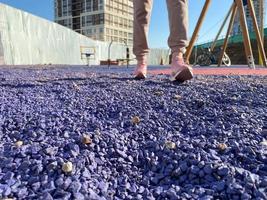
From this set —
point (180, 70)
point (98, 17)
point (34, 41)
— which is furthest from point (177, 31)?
point (98, 17)

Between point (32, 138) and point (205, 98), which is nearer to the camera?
point (32, 138)

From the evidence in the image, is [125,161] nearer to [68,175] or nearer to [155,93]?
[68,175]

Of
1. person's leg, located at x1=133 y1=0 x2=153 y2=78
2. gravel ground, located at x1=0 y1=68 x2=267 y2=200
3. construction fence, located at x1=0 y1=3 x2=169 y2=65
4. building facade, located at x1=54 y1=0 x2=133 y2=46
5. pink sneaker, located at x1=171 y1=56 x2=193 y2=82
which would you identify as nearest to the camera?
gravel ground, located at x1=0 y1=68 x2=267 y2=200

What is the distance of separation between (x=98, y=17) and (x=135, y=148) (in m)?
47.2

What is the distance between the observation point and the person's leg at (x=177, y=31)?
4.65 ft

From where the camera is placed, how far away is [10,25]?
24.9ft

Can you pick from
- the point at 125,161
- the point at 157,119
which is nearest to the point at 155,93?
the point at 157,119

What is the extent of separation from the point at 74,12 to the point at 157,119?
5233 cm

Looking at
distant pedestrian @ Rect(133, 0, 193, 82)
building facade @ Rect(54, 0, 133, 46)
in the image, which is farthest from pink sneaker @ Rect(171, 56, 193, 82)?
building facade @ Rect(54, 0, 133, 46)

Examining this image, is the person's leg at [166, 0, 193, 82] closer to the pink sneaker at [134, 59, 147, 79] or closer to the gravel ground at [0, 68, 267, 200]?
the pink sneaker at [134, 59, 147, 79]

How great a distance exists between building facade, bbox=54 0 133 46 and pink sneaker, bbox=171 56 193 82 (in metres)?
42.9

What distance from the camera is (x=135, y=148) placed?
0.61m

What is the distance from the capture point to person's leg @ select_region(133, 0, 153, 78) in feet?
5.24

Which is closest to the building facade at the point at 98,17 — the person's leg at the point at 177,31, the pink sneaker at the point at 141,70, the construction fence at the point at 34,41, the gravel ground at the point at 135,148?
the construction fence at the point at 34,41
